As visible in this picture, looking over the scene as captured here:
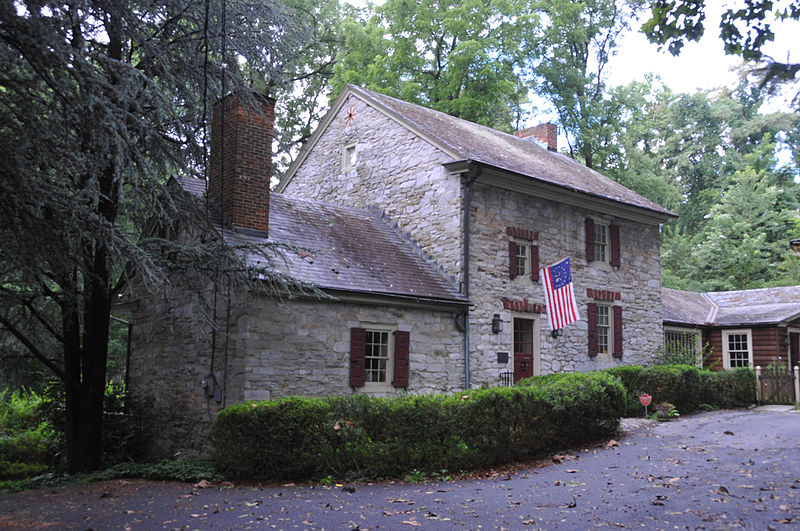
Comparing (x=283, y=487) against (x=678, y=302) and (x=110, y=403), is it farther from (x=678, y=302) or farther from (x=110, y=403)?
(x=678, y=302)

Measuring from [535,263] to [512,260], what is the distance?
2.80ft

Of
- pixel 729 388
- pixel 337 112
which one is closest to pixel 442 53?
pixel 337 112

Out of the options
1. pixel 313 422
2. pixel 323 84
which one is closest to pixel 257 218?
pixel 313 422

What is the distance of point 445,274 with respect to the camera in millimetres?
15398

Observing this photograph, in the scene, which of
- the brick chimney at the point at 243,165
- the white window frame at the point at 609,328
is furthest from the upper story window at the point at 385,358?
the white window frame at the point at 609,328

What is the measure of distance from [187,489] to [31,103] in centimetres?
527

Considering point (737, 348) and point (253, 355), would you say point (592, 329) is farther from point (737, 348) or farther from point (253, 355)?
point (253, 355)

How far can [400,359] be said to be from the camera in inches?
530

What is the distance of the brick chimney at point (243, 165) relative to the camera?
1305 cm

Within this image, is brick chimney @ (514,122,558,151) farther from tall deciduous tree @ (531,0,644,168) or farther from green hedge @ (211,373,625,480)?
green hedge @ (211,373,625,480)

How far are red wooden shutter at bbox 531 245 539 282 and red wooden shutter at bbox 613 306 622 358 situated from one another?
11.4 feet

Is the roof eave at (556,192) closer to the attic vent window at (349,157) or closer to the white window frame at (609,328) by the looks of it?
the white window frame at (609,328)

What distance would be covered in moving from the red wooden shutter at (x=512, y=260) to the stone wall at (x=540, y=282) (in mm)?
85

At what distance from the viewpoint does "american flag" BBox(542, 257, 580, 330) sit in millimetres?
15086
